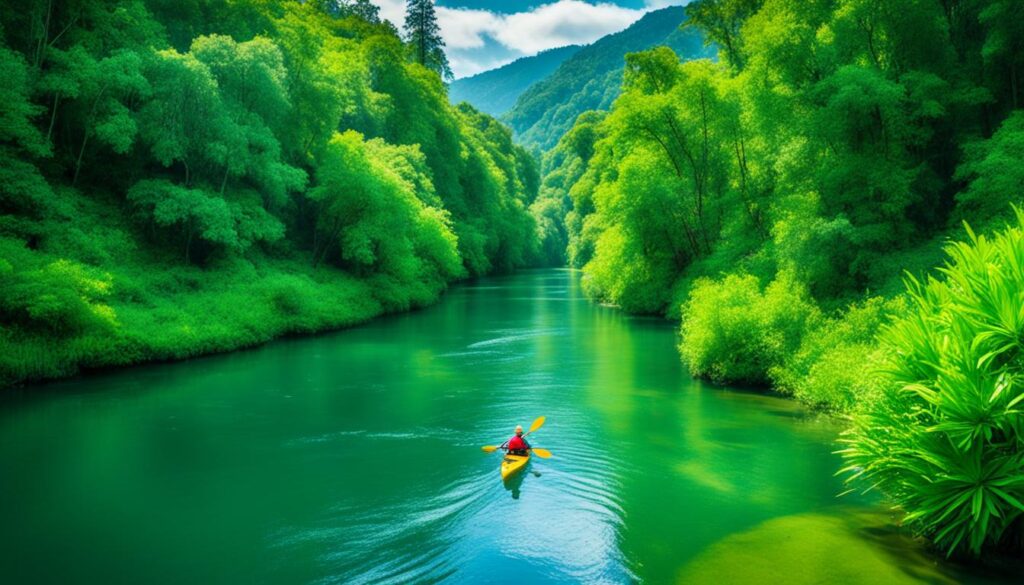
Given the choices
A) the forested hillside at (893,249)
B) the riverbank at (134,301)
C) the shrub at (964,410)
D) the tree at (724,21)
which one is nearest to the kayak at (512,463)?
the forested hillside at (893,249)

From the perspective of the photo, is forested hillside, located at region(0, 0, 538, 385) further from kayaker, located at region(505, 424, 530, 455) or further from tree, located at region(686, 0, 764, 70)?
tree, located at region(686, 0, 764, 70)

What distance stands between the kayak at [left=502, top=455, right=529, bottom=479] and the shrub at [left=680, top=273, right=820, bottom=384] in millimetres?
10440

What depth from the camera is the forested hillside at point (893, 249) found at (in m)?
8.30

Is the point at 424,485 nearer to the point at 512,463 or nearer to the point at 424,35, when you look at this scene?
the point at 512,463

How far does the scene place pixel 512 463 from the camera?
1369 centimetres

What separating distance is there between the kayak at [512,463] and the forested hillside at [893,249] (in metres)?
6.66

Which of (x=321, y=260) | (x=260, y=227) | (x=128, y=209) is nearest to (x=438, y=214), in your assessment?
(x=321, y=260)

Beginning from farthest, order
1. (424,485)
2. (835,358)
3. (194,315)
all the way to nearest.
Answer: (194,315)
(835,358)
(424,485)

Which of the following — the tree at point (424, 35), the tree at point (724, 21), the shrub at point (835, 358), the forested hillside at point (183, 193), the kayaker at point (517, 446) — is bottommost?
the kayaker at point (517, 446)

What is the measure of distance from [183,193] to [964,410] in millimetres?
32107

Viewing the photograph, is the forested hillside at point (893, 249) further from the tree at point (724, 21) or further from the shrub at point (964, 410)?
the tree at point (724, 21)

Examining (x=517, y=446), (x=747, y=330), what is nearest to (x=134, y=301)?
(x=517, y=446)

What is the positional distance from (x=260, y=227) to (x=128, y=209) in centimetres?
664

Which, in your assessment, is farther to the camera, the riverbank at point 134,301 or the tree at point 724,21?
the tree at point 724,21
